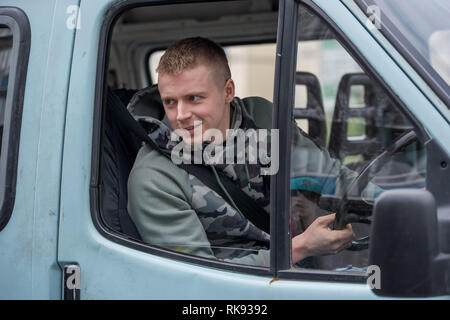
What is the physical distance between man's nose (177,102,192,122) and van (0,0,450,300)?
272 mm

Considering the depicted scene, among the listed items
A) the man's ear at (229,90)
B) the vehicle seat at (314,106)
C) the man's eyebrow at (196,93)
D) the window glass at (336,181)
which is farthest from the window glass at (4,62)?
the vehicle seat at (314,106)

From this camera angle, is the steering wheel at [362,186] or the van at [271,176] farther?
the steering wheel at [362,186]

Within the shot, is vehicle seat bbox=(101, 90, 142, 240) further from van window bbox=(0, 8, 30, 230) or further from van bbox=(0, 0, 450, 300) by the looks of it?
van window bbox=(0, 8, 30, 230)

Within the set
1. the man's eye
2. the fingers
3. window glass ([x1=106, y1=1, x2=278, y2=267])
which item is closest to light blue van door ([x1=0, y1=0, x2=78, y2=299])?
window glass ([x1=106, y1=1, x2=278, y2=267])

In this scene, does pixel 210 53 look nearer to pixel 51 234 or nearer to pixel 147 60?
pixel 51 234

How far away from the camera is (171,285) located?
5.76ft

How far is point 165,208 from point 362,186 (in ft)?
1.93

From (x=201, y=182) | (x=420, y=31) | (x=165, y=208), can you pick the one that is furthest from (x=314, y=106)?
(x=420, y=31)

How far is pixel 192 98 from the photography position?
213 centimetres

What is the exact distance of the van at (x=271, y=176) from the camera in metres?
1.52

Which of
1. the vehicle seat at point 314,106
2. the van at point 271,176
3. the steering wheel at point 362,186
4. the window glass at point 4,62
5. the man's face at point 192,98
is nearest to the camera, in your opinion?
the van at point 271,176

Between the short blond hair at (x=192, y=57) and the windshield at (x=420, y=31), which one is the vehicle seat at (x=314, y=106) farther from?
the windshield at (x=420, y=31)

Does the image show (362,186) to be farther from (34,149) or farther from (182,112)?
(34,149)

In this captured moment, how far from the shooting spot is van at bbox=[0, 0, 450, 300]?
152cm
